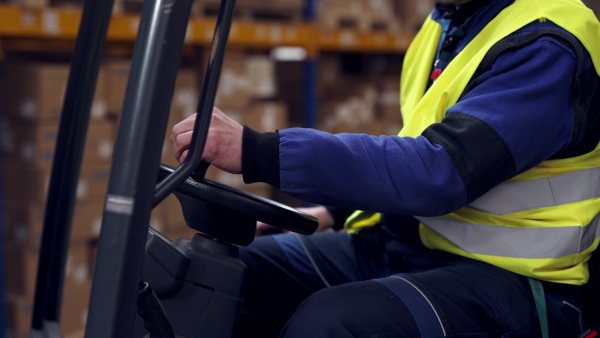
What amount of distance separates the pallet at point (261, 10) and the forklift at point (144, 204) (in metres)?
2.33

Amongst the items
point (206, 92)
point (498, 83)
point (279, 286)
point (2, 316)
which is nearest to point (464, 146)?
point (498, 83)

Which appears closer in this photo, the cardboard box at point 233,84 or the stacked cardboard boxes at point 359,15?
the cardboard box at point 233,84

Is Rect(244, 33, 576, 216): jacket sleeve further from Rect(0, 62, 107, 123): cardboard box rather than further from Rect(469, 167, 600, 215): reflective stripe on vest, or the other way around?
Rect(0, 62, 107, 123): cardboard box

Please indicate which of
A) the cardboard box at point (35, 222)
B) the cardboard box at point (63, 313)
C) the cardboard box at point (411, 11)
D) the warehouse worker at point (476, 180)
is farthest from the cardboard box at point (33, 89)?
the cardboard box at point (411, 11)

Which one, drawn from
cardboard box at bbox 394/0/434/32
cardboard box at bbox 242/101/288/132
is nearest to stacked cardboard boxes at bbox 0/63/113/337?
cardboard box at bbox 242/101/288/132

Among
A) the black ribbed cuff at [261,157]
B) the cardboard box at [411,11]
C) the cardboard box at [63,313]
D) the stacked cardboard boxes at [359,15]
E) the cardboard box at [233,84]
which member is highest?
the cardboard box at [411,11]

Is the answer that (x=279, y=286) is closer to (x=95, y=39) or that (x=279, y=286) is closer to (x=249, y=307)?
(x=249, y=307)

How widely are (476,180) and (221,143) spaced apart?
1.41ft

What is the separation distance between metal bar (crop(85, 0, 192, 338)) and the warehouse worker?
26 cm

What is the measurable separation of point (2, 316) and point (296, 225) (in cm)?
190

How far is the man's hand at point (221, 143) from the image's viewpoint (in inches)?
43.4

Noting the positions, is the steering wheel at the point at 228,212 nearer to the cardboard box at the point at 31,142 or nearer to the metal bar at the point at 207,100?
the metal bar at the point at 207,100

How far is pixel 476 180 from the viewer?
113 cm

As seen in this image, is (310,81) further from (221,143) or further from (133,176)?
(133,176)
